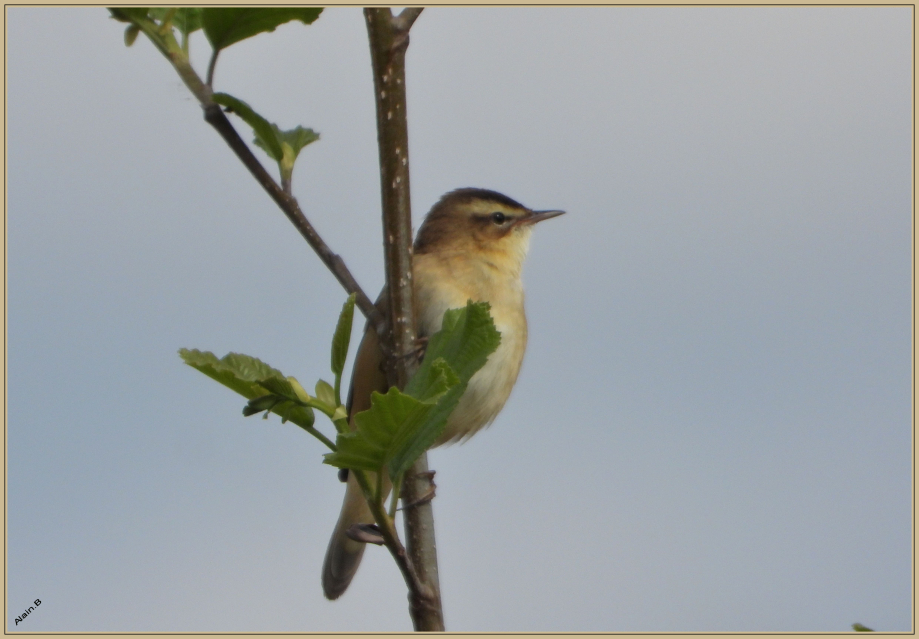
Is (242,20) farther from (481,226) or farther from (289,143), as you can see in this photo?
(481,226)

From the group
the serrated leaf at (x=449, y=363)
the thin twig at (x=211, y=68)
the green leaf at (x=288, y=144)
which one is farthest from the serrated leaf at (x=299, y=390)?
the thin twig at (x=211, y=68)

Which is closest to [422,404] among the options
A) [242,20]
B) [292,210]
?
[292,210]

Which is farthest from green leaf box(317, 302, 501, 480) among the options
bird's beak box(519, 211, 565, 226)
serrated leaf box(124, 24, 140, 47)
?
bird's beak box(519, 211, 565, 226)

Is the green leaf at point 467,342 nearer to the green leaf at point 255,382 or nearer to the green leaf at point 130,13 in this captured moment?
the green leaf at point 255,382

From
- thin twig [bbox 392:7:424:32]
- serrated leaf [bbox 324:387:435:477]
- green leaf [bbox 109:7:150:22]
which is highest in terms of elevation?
green leaf [bbox 109:7:150:22]

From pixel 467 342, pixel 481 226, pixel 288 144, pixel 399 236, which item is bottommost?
pixel 467 342

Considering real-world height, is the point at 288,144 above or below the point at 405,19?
below

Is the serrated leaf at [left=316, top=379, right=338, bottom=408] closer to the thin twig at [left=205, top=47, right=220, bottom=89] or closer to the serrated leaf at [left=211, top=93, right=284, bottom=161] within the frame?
the serrated leaf at [left=211, top=93, right=284, bottom=161]
